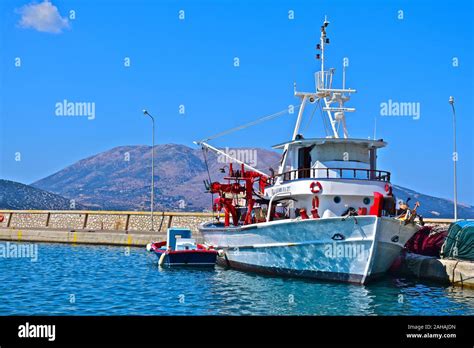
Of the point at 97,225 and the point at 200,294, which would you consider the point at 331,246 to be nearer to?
the point at 200,294

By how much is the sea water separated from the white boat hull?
1.91 feet

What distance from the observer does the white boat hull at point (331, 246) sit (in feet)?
80.4

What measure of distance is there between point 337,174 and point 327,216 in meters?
1.99

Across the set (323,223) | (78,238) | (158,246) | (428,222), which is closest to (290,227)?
(323,223)

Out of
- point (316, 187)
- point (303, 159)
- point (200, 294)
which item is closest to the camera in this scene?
point (200, 294)

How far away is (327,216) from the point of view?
26.6m

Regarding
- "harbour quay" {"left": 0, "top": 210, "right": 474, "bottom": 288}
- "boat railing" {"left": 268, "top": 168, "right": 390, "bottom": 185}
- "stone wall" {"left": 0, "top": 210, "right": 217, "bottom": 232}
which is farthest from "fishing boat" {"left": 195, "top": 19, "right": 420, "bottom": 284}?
"stone wall" {"left": 0, "top": 210, "right": 217, "bottom": 232}

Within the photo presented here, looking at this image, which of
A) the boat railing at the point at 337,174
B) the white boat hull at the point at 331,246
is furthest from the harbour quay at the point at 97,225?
the white boat hull at the point at 331,246

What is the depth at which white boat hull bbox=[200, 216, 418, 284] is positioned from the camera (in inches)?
965

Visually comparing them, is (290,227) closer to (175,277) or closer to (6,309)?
(175,277)

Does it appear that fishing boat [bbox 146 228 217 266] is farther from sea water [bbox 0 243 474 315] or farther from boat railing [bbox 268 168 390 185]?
boat railing [bbox 268 168 390 185]

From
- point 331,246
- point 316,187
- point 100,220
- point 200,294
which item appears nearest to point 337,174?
point 316,187

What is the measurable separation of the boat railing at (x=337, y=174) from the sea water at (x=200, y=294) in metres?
4.59
